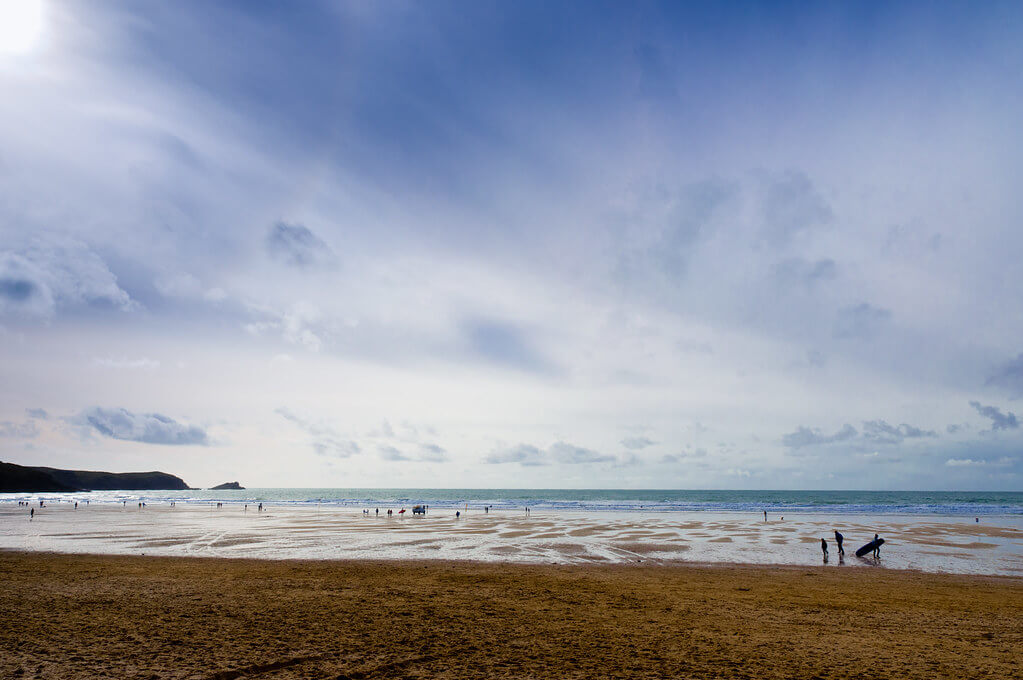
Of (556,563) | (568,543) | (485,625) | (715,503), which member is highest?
(485,625)

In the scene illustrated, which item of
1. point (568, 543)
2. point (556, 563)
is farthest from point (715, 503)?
point (556, 563)

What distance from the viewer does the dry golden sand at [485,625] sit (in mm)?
10758

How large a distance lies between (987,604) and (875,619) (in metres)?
6.41

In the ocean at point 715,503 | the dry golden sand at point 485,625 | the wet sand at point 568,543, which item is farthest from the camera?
the ocean at point 715,503

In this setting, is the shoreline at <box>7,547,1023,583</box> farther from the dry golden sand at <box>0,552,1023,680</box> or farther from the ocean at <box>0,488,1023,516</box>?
the ocean at <box>0,488,1023,516</box>

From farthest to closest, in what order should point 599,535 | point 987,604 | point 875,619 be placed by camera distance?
point 599,535 < point 987,604 < point 875,619

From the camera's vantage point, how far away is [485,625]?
45.6 feet

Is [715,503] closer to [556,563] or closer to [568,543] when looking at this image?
[568,543]


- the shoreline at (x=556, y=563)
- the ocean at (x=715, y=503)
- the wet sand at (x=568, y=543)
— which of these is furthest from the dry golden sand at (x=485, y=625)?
the ocean at (x=715, y=503)

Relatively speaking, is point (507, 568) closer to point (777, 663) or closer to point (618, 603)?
point (618, 603)

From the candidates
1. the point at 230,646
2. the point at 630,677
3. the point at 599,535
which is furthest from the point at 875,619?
the point at 599,535

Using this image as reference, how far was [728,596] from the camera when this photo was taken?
18531mm

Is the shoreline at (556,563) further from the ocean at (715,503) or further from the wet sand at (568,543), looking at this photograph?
the ocean at (715,503)

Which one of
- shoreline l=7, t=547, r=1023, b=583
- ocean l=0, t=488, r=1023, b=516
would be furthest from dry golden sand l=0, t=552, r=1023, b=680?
ocean l=0, t=488, r=1023, b=516
